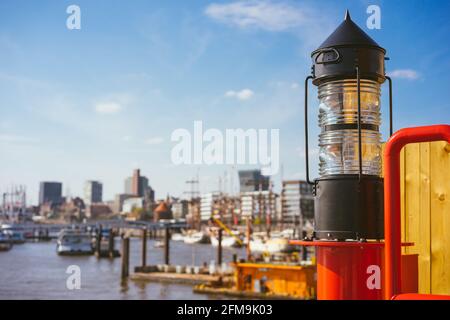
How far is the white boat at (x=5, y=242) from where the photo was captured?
312 ft

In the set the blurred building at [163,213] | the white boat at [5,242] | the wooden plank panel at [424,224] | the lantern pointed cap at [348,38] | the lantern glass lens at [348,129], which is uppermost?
the lantern pointed cap at [348,38]

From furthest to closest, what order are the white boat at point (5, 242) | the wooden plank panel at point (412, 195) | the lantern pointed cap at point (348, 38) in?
1. the white boat at point (5, 242)
2. the wooden plank panel at point (412, 195)
3. the lantern pointed cap at point (348, 38)

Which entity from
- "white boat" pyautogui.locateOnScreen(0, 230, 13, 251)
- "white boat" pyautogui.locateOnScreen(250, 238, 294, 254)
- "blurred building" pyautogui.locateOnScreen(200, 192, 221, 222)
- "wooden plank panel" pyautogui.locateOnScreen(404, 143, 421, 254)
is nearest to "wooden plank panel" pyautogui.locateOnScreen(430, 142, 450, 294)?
"wooden plank panel" pyautogui.locateOnScreen(404, 143, 421, 254)

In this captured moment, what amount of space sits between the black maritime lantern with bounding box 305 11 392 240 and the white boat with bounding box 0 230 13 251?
98.8 meters

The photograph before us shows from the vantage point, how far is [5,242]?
10494cm

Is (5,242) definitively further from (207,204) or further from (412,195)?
(412,195)

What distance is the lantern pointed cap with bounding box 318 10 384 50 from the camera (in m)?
3.06

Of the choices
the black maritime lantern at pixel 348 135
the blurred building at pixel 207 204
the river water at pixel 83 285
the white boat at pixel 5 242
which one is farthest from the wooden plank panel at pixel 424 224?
the blurred building at pixel 207 204

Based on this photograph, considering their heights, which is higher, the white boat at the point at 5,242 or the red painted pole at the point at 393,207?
the red painted pole at the point at 393,207

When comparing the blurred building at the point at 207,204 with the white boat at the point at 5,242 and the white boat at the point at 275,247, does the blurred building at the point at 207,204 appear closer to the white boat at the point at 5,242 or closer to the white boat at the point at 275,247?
the white boat at the point at 5,242

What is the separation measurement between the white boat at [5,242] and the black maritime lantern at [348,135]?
98777 mm

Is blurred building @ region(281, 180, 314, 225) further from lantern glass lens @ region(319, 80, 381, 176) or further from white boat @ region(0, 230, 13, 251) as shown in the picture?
lantern glass lens @ region(319, 80, 381, 176)

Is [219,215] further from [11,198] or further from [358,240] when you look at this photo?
[358,240]

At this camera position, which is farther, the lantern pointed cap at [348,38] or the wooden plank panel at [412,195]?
the wooden plank panel at [412,195]
